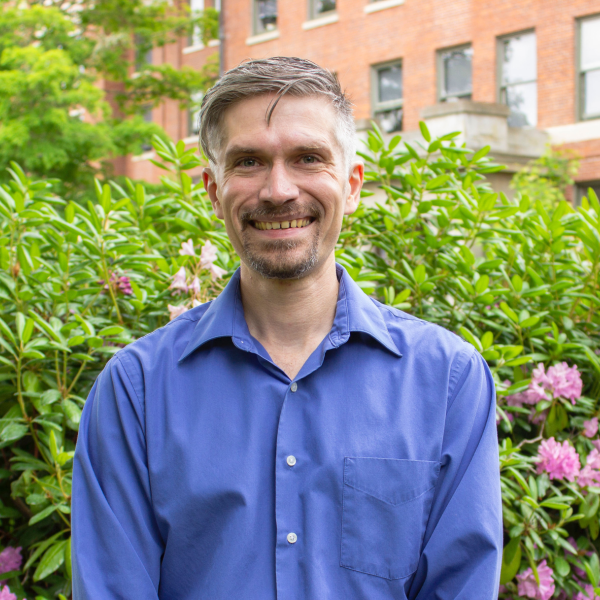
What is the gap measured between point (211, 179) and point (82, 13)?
59.7 feet

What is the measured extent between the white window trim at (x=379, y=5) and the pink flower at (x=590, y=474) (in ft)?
54.3

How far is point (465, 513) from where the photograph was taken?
1.67 metres

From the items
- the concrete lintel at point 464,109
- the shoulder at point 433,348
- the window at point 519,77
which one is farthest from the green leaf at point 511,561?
the window at point 519,77

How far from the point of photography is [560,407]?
2.66 meters

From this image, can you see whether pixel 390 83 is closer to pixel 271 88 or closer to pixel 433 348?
pixel 271 88

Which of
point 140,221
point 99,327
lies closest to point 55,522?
point 99,327

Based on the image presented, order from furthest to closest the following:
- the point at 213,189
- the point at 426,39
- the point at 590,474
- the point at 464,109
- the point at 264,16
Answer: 1. the point at 264,16
2. the point at 426,39
3. the point at 464,109
4. the point at 590,474
5. the point at 213,189

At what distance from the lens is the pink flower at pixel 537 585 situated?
7.86ft

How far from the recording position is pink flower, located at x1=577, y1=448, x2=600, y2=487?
8.32 ft

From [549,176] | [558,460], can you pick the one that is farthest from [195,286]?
[549,176]

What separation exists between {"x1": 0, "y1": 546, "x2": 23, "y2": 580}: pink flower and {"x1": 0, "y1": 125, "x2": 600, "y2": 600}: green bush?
0.5 inches

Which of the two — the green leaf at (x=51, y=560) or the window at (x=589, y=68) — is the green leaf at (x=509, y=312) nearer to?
the green leaf at (x=51, y=560)

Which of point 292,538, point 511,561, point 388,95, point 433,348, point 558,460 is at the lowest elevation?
point 511,561

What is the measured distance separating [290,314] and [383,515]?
0.56 meters
